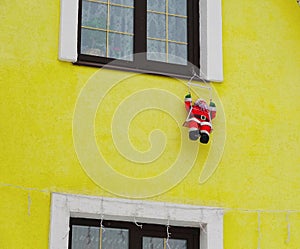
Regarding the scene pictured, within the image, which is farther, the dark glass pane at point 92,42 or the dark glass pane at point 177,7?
the dark glass pane at point 177,7

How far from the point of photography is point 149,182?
8.90 meters

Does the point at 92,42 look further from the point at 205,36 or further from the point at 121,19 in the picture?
the point at 205,36

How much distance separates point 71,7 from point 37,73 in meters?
0.77

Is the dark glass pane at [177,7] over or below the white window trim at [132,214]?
over

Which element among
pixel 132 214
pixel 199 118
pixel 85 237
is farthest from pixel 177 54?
pixel 85 237

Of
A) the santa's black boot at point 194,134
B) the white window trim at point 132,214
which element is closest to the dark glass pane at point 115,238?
the white window trim at point 132,214

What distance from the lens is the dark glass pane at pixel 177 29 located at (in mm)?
9648

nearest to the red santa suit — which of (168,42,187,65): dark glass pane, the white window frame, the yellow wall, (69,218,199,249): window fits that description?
the yellow wall

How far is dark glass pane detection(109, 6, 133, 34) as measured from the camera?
9.46m

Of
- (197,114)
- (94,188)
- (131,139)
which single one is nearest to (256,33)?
(197,114)

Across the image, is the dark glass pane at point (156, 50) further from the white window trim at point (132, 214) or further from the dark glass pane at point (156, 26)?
the white window trim at point (132, 214)

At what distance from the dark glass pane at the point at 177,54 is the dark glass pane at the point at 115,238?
1812 millimetres

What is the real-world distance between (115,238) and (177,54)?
6.57 feet

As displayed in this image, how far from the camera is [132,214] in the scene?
8719 millimetres
